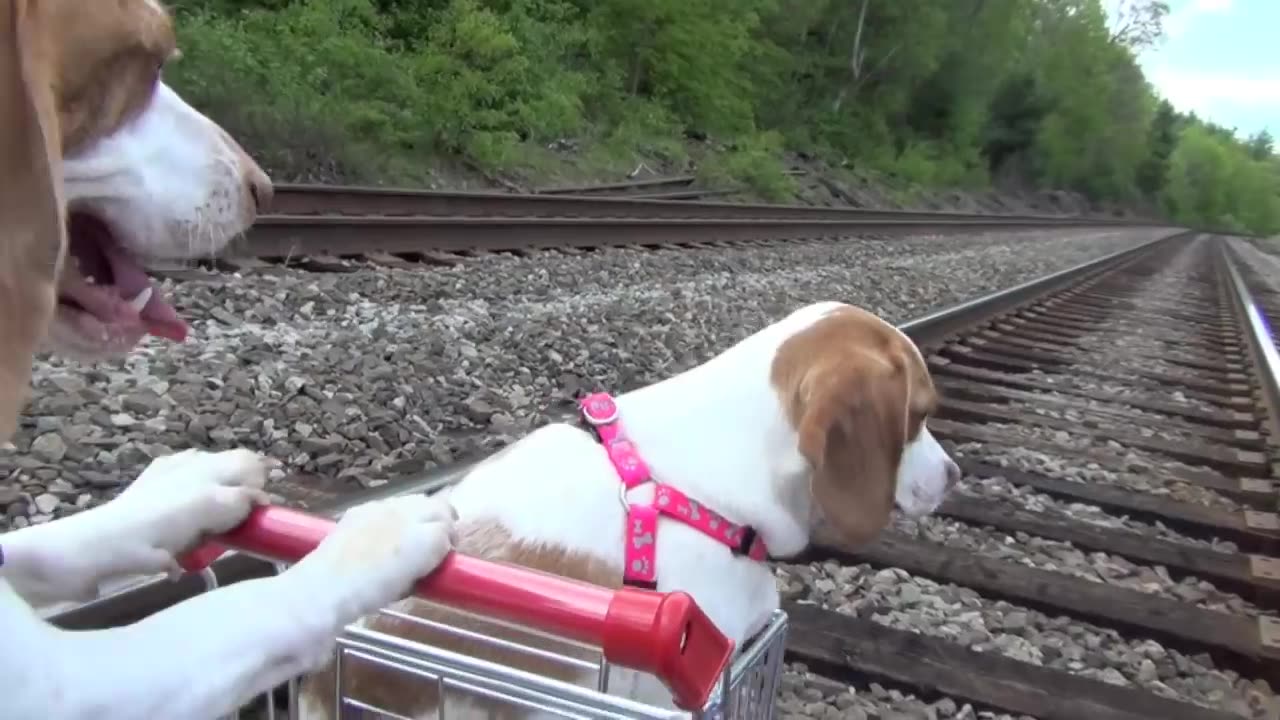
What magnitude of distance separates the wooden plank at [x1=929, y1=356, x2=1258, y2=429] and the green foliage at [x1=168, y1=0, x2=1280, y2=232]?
812 centimetres

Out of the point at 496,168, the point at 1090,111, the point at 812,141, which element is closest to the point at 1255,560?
the point at 496,168

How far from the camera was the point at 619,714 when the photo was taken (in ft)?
4.85

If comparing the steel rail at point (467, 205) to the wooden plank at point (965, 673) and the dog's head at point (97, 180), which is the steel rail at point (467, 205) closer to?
the wooden plank at point (965, 673)

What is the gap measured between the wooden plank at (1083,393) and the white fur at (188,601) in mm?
5681

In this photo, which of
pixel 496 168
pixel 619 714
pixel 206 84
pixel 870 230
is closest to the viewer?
pixel 619 714

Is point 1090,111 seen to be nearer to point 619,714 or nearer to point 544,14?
point 544,14

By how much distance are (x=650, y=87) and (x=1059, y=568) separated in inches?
1019

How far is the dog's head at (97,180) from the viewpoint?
137 centimetres

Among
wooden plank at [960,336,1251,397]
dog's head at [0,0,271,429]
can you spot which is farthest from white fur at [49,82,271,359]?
wooden plank at [960,336,1251,397]

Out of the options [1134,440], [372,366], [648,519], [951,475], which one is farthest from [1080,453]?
[648,519]

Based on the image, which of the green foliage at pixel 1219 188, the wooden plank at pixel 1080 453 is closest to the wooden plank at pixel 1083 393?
the wooden plank at pixel 1080 453

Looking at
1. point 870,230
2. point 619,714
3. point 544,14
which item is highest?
point 544,14

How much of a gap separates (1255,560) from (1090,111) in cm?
7091

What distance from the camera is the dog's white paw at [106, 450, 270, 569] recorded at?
A: 1.83 metres
